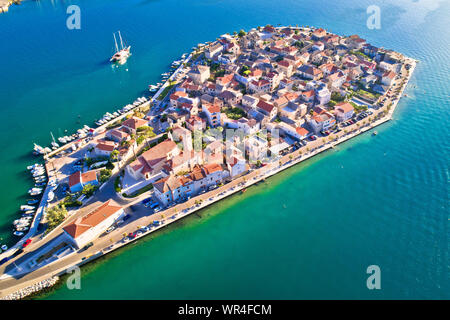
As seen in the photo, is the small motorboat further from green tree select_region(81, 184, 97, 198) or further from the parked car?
the parked car

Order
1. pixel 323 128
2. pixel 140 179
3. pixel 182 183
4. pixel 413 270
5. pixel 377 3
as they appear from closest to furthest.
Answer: pixel 413 270 → pixel 182 183 → pixel 140 179 → pixel 323 128 → pixel 377 3

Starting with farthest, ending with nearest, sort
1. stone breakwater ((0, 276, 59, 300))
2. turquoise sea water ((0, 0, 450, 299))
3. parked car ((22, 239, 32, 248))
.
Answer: parked car ((22, 239, 32, 248))
turquoise sea water ((0, 0, 450, 299))
stone breakwater ((0, 276, 59, 300))

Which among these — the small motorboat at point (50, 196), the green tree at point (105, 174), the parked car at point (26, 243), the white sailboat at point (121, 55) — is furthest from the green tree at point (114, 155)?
the white sailboat at point (121, 55)

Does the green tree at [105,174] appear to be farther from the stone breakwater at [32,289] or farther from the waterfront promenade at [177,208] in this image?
the stone breakwater at [32,289]

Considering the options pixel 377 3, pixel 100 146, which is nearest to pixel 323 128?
pixel 100 146

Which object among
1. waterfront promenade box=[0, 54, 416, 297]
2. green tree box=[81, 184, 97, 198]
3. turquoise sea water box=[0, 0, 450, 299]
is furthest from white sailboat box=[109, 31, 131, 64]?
green tree box=[81, 184, 97, 198]

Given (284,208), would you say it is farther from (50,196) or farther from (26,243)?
(26,243)

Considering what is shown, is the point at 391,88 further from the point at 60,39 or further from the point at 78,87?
the point at 60,39

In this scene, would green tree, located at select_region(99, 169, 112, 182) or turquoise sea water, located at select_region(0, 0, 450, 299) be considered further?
green tree, located at select_region(99, 169, 112, 182)
